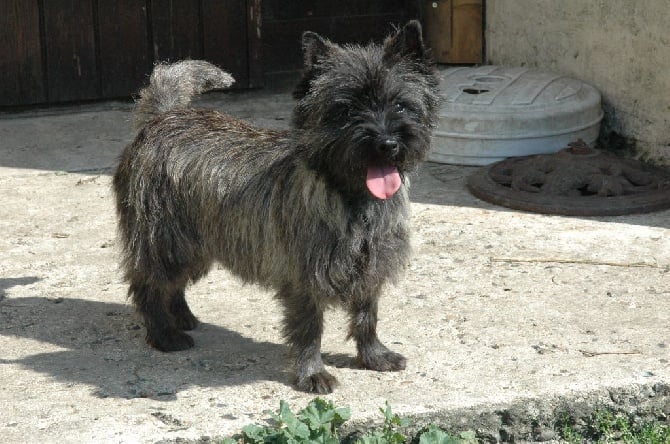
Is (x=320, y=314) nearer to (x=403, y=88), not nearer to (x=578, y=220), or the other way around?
(x=403, y=88)

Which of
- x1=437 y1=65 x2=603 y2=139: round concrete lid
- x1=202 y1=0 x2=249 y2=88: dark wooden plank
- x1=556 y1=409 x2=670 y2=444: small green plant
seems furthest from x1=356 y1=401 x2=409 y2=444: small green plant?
x1=202 y1=0 x2=249 y2=88: dark wooden plank

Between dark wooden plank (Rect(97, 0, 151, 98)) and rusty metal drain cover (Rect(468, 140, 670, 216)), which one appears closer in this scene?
rusty metal drain cover (Rect(468, 140, 670, 216))

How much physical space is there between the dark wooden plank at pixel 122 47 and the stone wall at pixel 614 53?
3.06 meters

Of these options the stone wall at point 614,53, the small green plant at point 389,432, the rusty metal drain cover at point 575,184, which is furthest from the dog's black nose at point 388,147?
the stone wall at point 614,53

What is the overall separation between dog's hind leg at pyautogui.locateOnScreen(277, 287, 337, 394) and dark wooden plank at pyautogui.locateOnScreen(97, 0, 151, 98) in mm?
5193

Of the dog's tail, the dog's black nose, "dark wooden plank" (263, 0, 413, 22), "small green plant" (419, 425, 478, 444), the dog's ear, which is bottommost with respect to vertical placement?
"small green plant" (419, 425, 478, 444)

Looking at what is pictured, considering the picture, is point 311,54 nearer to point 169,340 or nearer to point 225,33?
point 169,340

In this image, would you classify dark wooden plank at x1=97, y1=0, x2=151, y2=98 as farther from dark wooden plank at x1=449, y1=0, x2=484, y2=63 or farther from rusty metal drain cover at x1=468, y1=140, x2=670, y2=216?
rusty metal drain cover at x1=468, y1=140, x2=670, y2=216

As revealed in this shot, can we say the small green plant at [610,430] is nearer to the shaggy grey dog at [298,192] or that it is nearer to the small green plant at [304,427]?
the shaggy grey dog at [298,192]

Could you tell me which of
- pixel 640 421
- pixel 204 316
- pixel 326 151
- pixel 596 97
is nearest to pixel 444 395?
pixel 640 421

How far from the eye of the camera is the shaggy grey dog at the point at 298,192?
4117mm

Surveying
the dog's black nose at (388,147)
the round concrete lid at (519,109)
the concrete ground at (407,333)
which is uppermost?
the dog's black nose at (388,147)

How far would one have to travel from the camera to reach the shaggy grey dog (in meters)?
4.12

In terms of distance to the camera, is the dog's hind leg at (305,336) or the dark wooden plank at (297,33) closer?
the dog's hind leg at (305,336)
